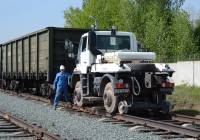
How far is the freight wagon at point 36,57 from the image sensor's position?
2195 centimetres

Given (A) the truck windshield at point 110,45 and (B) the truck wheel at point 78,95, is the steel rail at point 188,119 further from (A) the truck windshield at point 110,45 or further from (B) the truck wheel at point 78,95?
(B) the truck wheel at point 78,95

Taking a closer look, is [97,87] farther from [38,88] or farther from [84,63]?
[38,88]

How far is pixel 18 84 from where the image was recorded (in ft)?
99.3

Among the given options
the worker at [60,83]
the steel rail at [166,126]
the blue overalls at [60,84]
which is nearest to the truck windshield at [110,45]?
the worker at [60,83]

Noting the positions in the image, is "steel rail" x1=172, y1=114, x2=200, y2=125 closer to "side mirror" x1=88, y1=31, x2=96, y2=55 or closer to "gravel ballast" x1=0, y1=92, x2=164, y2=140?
"gravel ballast" x1=0, y1=92, x2=164, y2=140

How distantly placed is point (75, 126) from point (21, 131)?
164 centimetres

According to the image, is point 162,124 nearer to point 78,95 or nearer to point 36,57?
point 78,95

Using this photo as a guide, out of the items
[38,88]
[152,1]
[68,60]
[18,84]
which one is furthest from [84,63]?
[152,1]

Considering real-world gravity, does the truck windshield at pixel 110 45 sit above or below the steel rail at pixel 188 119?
above

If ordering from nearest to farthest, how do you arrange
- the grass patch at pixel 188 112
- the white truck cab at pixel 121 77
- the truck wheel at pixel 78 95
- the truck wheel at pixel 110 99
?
1. the white truck cab at pixel 121 77
2. the truck wheel at pixel 110 99
3. the grass patch at pixel 188 112
4. the truck wheel at pixel 78 95

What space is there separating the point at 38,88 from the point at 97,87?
10.8 meters

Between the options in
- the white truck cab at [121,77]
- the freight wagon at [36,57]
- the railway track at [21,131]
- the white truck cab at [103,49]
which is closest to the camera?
the railway track at [21,131]

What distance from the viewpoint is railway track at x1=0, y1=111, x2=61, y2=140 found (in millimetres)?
11258

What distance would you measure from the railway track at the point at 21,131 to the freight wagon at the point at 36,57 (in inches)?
280
